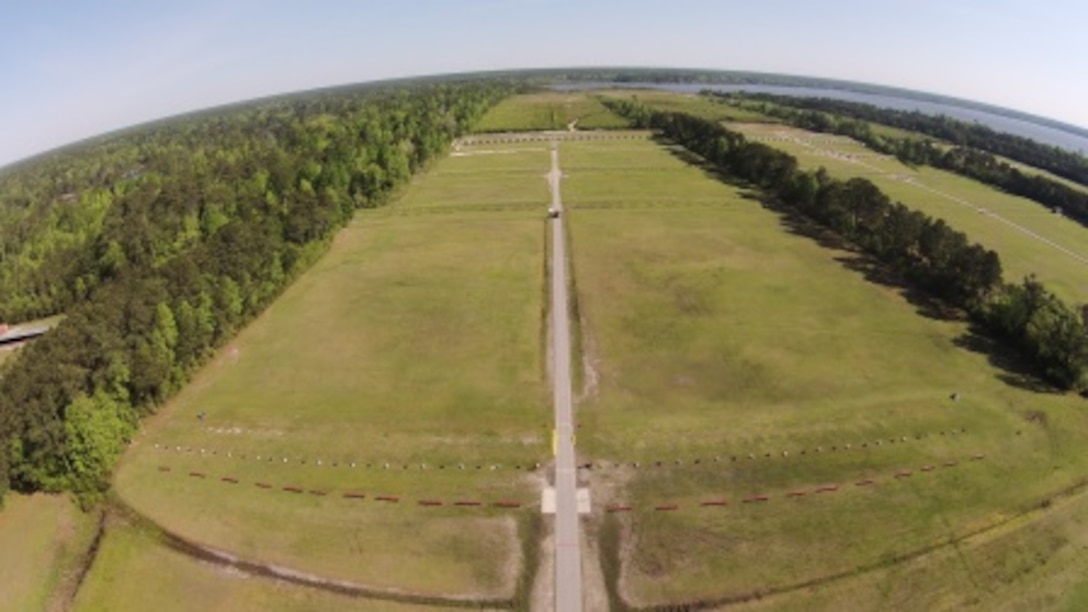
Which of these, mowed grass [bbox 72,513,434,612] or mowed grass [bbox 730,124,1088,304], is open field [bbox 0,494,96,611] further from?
mowed grass [bbox 730,124,1088,304]

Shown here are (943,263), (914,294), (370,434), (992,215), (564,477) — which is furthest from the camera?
(992,215)

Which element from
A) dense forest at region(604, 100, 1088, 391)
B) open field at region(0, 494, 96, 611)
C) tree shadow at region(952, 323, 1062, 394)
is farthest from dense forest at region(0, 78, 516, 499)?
dense forest at region(604, 100, 1088, 391)

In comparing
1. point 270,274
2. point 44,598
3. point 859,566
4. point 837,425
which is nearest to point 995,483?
point 837,425

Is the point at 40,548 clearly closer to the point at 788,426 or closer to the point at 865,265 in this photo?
the point at 788,426

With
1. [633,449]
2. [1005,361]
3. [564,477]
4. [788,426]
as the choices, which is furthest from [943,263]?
[564,477]

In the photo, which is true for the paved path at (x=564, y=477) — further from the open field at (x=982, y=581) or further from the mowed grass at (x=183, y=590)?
the open field at (x=982, y=581)

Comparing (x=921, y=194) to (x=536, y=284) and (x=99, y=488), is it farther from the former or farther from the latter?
(x=99, y=488)
